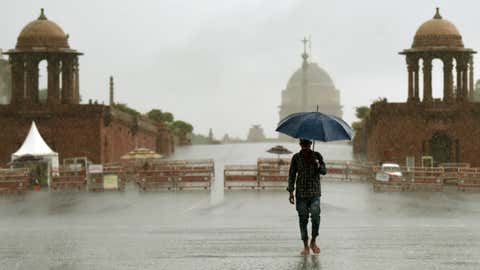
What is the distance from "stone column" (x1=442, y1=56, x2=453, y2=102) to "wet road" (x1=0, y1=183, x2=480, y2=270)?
34.3m

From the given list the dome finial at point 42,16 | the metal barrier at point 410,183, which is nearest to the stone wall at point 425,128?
the dome finial at point 42,16

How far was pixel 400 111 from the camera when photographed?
227 ft

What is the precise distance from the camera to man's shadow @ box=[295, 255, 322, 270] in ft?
48.4

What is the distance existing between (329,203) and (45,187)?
1786 cm

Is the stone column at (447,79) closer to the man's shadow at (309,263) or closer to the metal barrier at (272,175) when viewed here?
the metal barrier at (272,175)

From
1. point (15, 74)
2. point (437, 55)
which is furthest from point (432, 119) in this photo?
point (15, 74)

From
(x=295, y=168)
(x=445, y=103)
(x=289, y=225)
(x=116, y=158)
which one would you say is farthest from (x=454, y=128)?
(x=295, y=168)

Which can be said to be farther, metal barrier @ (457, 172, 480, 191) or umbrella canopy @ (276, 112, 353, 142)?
metal barrier @ (457, 172, 480, 191)

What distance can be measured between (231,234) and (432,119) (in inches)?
1988

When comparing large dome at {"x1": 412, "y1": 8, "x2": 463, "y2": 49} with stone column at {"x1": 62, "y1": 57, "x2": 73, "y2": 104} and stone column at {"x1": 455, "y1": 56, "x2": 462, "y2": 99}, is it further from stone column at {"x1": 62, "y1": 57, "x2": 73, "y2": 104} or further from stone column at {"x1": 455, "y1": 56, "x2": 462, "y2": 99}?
stone column at {"x1": 62, "y1": 57, "x2": 73, "y2": 104}

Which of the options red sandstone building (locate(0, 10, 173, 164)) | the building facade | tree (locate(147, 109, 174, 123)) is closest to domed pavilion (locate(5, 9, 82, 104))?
red sandstone building (locate(0, 10, 173, 164))

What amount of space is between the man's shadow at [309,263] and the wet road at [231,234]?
0.02 meters

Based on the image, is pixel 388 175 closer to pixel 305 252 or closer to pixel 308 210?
pixel 308 210

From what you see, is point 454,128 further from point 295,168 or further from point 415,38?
point 295,168
